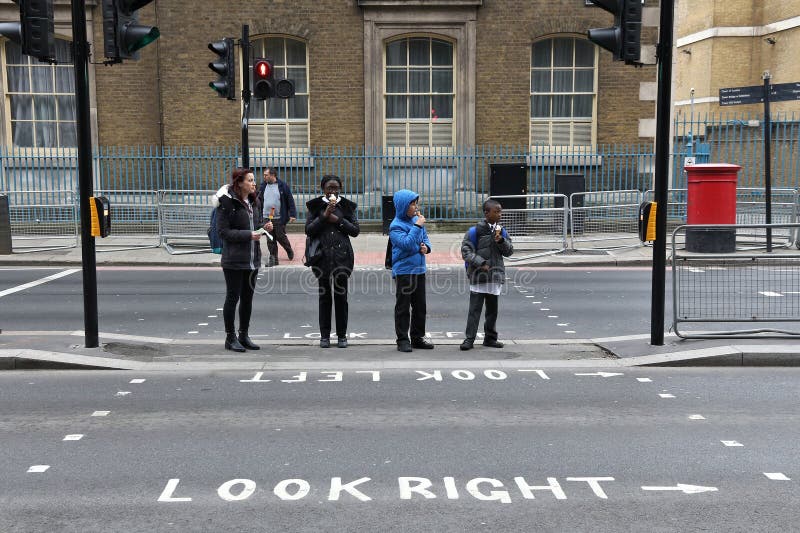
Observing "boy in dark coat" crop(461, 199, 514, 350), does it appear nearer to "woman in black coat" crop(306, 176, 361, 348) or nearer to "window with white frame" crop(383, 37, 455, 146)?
"woman in black coat" crop(306, 176, 361, 348)

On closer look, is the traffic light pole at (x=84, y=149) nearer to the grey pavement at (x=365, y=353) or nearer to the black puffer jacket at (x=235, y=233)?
the grey pavement at (x=365, y=353)

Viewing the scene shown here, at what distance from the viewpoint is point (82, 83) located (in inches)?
324

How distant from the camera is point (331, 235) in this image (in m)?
8.99

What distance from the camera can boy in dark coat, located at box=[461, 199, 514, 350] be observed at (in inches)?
351

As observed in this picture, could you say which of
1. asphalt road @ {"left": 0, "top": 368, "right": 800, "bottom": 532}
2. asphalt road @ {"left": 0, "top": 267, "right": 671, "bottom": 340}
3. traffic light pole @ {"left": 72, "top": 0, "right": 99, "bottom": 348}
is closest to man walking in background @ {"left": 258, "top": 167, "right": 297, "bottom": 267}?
asphalt road @ {"left": 0, "top": 267, "right": 671, "bottom": 340}

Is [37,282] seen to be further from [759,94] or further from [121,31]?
[759,94]

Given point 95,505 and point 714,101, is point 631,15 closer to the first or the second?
point 95,505

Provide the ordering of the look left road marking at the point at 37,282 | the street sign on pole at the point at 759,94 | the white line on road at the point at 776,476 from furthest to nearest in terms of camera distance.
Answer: the street sign on pole at the point at 759,94 → the look left road marking at the point at 37,282 → the white line on road at the point at 776,476

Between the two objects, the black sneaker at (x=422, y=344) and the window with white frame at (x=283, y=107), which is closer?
the black sneaker at (x=422, y=344)

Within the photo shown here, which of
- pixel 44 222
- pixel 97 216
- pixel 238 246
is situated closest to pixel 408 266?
pixel 238 246

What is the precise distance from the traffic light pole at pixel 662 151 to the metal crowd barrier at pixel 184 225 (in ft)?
35.8

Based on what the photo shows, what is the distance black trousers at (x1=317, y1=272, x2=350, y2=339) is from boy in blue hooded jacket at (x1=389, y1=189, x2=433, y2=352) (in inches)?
21.5

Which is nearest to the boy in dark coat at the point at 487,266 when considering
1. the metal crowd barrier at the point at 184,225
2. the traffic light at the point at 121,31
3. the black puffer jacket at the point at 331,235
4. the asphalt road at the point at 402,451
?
the asphalt road at the point at 402,451

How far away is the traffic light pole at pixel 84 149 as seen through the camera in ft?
26.9
